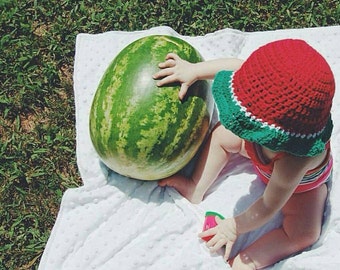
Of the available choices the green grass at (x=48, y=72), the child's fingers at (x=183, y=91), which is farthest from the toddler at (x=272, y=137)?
the green grass at (x=48, y=72)

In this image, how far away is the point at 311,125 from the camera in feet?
7.78

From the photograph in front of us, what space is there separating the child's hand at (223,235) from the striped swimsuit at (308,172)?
28 cm

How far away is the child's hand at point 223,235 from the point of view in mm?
3172

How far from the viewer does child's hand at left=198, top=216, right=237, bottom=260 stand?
3172mm

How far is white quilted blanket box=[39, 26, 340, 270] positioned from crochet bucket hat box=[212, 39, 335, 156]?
3.01 feet

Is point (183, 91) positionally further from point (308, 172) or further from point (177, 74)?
point (308, 172)

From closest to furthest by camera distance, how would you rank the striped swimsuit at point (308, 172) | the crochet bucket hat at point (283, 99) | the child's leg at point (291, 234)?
the crochet bucket hat at point (283, 99) → the striped swimsuit at point (308, 172) → the child's leg at point (291, 234)

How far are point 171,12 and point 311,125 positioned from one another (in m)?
1.76

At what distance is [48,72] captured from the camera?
3818 millimetres

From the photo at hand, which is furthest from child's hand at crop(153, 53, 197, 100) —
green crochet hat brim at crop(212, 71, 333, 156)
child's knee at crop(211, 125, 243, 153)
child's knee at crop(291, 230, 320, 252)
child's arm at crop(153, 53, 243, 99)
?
child's knee at crop(291, 230, 320, 252)

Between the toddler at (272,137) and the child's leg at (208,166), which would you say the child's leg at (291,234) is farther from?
the child's leg at (208,166)

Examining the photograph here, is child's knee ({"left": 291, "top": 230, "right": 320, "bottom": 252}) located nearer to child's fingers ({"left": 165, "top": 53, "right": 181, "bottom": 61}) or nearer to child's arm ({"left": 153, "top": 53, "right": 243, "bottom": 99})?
child's arm ({"left": 153, "top": 53, "right": 243, "bottom": 99})

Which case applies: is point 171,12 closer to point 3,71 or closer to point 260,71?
point 3,71

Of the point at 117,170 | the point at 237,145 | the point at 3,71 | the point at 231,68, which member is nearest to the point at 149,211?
the point at 117,170
